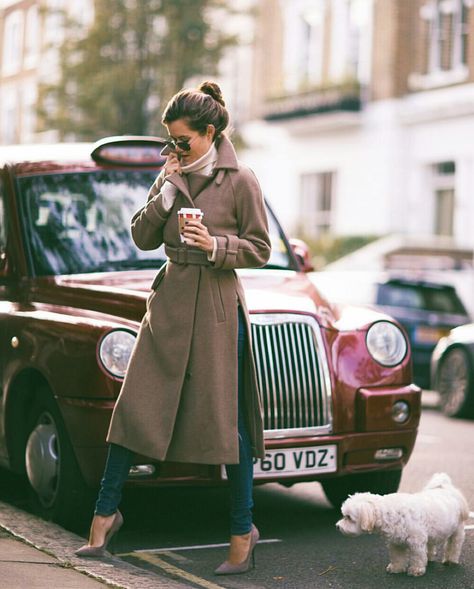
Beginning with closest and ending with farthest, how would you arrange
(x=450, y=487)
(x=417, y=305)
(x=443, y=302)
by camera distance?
1. (x=450, y=487)
2. (x=417, y=305)
3. (x=443, y=302)

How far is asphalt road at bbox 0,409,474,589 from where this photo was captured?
5430 millimetres

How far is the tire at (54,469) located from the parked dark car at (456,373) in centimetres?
744

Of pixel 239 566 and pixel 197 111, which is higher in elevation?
pixel 197 111

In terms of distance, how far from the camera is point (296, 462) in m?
6.08

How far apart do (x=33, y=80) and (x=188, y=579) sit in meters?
44.1

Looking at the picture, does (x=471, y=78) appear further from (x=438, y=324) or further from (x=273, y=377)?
(x=273, y=377)

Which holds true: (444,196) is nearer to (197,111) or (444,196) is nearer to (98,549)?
(197,111)

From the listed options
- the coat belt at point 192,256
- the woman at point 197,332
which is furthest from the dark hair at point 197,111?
the coat belt at point 192,256

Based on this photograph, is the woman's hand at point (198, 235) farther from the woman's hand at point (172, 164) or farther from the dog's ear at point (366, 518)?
the dog's ear at point (366, 518)

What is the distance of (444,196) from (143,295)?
23336mm

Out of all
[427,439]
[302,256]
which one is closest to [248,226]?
[302,256]

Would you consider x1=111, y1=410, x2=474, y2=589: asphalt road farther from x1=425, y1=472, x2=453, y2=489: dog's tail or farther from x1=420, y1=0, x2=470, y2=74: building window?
x1=420, y1=0, x2=470, y2=74: building window

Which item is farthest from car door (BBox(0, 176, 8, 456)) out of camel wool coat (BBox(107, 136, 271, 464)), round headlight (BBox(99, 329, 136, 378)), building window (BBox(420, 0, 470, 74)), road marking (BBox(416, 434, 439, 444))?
building window (BBox(420, 0, 470, 74))

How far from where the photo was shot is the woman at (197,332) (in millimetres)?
5180
